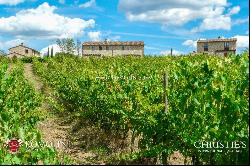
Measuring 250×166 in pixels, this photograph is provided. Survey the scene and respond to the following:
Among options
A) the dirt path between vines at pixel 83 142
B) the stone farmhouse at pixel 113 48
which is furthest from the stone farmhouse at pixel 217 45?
the dirt path between vines at pixel 83 142

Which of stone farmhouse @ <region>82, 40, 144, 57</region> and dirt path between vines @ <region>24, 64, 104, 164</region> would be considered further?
stone farmhouse @ <region>82, 40, 144, 57</region>

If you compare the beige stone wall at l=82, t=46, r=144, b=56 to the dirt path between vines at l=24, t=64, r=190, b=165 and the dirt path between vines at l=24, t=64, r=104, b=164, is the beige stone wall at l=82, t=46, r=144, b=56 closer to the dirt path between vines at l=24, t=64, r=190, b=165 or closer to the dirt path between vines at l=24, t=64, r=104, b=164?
the dirt path between vines at l=24, t=64, r=104, b=164

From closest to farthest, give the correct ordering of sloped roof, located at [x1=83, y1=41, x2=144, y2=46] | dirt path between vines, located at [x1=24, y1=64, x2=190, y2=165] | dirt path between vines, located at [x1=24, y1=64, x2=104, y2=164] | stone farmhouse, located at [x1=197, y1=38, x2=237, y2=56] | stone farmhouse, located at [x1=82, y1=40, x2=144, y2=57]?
dirt path between vines, located at [x1=24, y1=64, x2=190, y2=165] → dirt path between vines, located at [x1=24, y1=64, x2=104, y2=164] → stone farmhouse, located at [x1=197, y1=38, x2=237, y2=56] → sloped roof, located at [x1=83, y1=41, x2=144, y2=46] → stone farmhouse, located at [x1=82, y1=40, x2=144, y2=57]

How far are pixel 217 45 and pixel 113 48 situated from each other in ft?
73.0

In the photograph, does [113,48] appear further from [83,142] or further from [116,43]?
[83,142]

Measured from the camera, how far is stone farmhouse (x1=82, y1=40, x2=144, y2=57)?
311 ft

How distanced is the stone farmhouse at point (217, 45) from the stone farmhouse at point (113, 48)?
42.2ft

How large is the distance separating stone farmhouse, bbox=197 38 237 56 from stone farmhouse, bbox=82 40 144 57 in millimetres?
12857

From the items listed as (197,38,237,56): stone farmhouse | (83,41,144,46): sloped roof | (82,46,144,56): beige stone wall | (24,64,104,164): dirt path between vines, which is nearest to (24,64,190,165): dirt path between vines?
(24,64,104,164): dirt path between vines

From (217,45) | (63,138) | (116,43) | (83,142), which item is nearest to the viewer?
(83,142)

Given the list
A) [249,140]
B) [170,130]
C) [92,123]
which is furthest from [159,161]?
[92,123]

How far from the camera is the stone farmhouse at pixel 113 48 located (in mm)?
94688

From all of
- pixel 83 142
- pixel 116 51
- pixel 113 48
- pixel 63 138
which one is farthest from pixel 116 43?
pixel 83 142

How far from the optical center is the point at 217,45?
93625 mm
